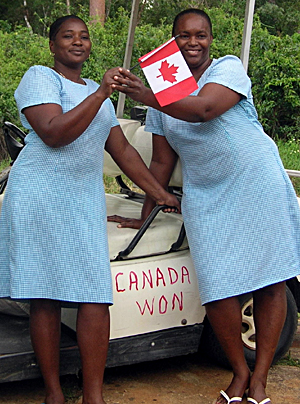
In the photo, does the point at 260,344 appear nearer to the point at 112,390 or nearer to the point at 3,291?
the point at 112,390

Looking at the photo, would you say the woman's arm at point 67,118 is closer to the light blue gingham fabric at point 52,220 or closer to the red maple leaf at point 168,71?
the light blue gingham fabric at point 52,220

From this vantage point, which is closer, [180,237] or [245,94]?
[245,94]

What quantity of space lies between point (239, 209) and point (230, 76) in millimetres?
608

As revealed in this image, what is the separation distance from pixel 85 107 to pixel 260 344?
1393mm

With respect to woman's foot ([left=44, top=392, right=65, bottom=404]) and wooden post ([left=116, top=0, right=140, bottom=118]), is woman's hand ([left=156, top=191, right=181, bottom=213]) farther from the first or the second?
wooden post ([left=116, top=0, right=140, bottom=118])

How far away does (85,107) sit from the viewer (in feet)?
8.06

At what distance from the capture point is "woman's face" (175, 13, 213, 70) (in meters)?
2.83

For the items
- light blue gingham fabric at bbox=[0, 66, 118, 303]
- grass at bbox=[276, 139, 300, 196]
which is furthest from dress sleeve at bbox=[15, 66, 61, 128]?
grass at bbox=[276, 139, 300, 196]

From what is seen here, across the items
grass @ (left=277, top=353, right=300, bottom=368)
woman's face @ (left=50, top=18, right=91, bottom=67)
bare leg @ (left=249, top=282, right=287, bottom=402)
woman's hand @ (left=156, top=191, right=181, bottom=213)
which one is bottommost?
grass @ (left=277, top=353, right=300, bottom=368)

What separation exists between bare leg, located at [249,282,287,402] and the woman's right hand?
0.71 metres

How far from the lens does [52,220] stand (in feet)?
8.38

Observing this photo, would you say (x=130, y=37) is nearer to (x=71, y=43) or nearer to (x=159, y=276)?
(x=71, y=43)

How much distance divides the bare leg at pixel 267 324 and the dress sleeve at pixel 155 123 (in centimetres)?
95

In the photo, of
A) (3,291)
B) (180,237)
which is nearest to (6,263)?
(3,291)
